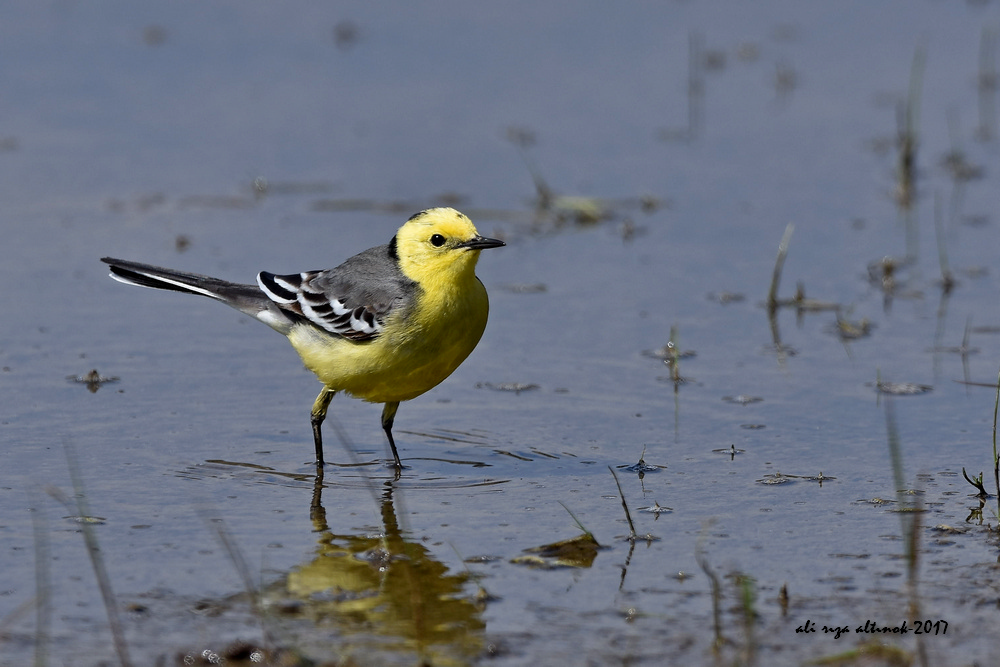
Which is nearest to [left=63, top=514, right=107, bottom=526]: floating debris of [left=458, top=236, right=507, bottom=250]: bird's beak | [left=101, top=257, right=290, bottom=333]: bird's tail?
[left=101, top=257, right=290, bottom=333]: bird's tail

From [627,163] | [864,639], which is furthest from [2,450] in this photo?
[627,163]

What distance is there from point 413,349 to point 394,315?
22 cm

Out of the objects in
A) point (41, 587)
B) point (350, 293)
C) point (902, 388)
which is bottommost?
point (41, 587)

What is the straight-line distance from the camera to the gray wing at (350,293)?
771cm

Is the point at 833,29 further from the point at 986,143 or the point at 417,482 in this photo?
the point at 417,482

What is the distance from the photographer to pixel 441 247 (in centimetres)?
782

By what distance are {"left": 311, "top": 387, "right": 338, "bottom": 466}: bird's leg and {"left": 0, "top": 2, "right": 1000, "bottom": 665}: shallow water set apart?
11cm

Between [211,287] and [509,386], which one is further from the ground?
[211,287]

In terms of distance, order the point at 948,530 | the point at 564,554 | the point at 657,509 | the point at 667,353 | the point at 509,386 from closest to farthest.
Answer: the point at 564,554 → the point at 948,530 → the point at 657,509 → the point at 509,386 → the point at 667,353

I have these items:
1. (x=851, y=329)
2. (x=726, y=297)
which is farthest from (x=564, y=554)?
(x=726, y=297)

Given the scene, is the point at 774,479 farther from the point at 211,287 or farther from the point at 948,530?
the point at 211,287

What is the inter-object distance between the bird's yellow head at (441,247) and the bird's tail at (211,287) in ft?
3.29

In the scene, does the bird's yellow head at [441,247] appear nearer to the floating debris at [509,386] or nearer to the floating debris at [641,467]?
the floating debris at [509,386]

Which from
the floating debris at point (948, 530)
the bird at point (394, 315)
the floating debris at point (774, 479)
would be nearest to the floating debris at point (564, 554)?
the floating debris at point (774, 479)
